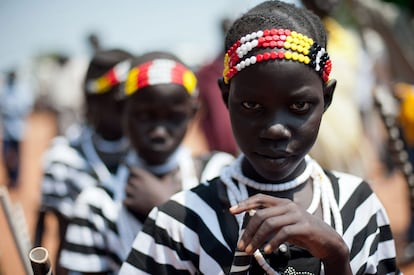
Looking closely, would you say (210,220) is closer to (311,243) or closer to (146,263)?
(146,263)

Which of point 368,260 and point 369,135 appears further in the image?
point 369,135

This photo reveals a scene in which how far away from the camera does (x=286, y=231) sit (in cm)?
143

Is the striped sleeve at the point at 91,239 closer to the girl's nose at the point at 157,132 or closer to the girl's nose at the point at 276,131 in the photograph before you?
the girl's nose at the point at 157,132

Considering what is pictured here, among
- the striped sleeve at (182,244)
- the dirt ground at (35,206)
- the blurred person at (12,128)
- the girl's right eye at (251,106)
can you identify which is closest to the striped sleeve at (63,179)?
the dirt ground at (35,206)

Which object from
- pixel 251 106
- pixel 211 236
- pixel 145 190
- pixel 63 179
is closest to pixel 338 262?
pixel 211 236

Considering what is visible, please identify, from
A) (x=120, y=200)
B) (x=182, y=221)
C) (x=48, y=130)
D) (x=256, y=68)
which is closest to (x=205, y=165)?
(x=120, y=200)

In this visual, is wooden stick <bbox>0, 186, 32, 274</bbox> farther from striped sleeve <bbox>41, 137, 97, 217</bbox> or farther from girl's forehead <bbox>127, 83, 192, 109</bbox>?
striped sleeve <bbox>41, 137, 97, 217</bbox>

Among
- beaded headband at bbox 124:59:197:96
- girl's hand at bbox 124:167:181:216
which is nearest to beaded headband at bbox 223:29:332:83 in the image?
girl's hand at bbox 124:167:181:216

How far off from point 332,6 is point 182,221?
2.19 m

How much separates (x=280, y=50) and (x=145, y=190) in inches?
43.6

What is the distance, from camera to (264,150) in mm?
1651

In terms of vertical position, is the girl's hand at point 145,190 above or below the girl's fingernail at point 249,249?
below

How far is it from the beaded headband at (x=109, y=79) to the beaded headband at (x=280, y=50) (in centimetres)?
205

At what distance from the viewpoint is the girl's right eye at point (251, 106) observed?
5.38 feet
